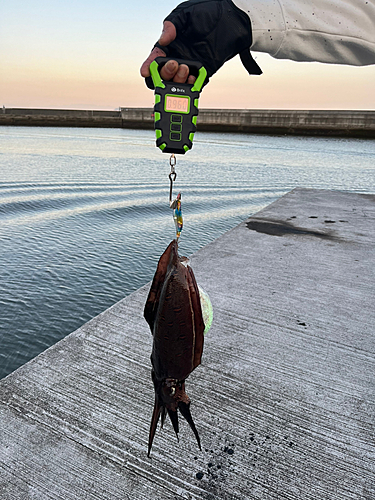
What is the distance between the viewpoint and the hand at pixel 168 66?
4.86ft

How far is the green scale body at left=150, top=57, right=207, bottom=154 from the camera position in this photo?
1503 mm

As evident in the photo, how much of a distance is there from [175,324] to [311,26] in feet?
5.58

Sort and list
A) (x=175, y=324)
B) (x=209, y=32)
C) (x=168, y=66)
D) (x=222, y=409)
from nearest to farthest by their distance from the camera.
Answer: (x=175, y=324) → (x=168, y=66) → (x=209, y=32) → (x=222, y=409)

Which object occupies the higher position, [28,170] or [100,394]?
[28,170]

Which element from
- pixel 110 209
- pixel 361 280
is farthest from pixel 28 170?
A: pixel 361 280

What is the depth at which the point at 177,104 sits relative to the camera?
1552 millimetres

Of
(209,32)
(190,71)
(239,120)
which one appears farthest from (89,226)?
(239,120)

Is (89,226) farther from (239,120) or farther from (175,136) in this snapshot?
(239,120)

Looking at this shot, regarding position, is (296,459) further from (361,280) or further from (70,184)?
(70,184)

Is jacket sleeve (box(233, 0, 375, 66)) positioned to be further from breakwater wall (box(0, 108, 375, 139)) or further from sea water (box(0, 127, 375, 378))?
breakwater wall (box(0, 108, 375, 139))

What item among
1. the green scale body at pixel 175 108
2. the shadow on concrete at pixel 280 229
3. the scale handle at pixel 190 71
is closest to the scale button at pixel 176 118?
the green scale body at pixel 175 108

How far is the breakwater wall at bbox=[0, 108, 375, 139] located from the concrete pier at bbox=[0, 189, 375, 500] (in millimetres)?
58527

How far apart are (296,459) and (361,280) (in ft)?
9.26

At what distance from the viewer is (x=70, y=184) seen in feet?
40.4
